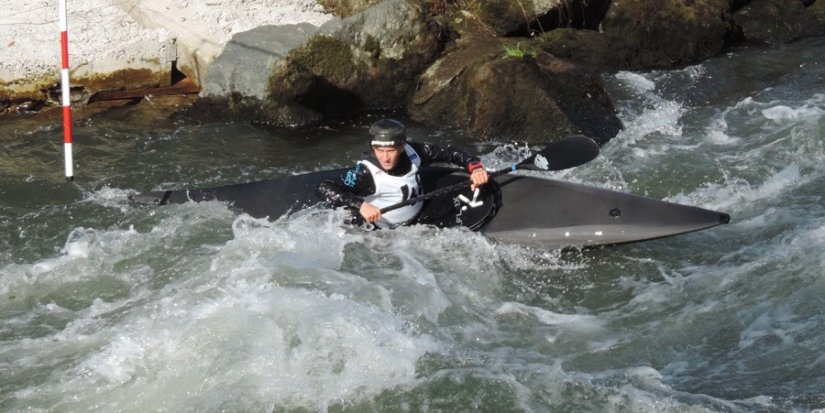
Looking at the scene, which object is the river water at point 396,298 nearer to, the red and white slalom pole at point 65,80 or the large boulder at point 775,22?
the red and white slalom pole at point 65,80

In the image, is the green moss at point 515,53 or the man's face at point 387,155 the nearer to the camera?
the man's face at point 387,155

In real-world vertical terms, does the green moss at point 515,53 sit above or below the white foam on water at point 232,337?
above

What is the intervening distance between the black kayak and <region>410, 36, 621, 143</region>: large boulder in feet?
6.11

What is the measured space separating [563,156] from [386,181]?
1314mm

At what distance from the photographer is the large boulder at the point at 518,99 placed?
8188mm

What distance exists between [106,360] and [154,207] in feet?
7.42

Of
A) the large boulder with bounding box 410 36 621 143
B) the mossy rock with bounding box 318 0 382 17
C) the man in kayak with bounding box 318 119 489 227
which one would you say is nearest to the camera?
the man in kayak with bounding box 318 119 489 227

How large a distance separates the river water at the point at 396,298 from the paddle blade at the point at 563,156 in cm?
64

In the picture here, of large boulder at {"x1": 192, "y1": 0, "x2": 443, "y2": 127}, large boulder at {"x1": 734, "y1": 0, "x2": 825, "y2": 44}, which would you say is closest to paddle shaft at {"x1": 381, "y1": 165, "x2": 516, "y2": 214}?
large boulder at {"x1": 192, "y1": 0, "x2": 443, "y2": 127}

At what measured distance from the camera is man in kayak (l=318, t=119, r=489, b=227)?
19.5ft

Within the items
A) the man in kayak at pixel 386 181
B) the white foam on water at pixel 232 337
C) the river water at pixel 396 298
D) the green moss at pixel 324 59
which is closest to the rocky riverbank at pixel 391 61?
the green moss at pixel 324 59

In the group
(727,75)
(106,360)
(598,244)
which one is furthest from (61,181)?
(727,75)

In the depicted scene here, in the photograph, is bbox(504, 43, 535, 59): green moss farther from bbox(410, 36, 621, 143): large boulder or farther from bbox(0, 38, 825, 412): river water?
bbox(0, 38, 825, 412): river water

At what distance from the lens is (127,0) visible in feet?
31.3
